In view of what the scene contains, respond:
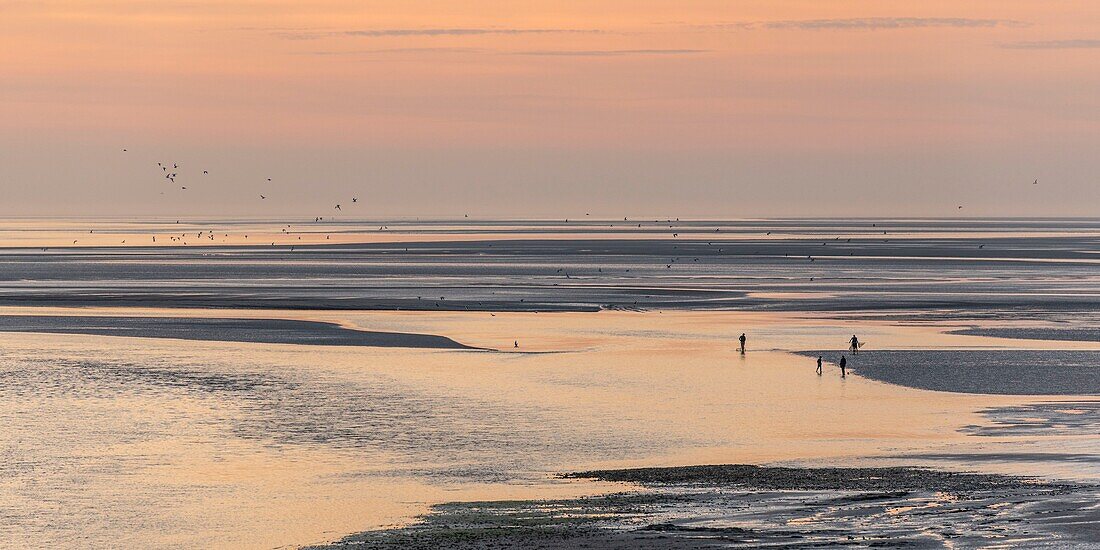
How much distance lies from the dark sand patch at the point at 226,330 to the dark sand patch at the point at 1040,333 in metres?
21.0

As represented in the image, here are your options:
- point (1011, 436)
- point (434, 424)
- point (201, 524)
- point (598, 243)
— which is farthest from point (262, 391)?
point (598, 243)

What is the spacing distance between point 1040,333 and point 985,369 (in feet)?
44.1

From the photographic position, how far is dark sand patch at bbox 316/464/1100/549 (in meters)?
22.4

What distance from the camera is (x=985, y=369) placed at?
45.3 metres

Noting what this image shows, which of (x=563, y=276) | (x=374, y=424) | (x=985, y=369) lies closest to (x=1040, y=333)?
(x=985, y=369)

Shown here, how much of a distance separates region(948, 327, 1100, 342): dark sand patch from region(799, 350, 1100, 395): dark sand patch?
507 cm

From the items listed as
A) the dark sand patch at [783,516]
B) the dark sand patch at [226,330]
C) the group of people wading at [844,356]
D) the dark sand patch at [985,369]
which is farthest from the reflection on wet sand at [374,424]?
the dark sand patch at [226,330]

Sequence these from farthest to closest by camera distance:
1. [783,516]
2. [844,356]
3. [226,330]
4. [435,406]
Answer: [226,330], [844,356], [435,406], [783,516]

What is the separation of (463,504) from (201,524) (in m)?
4.64

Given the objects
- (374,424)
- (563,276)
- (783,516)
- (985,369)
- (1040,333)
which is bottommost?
(783,516)

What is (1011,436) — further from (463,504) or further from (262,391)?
(262,391)

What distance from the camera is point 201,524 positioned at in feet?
81.5

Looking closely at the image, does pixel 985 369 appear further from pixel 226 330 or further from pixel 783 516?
pixel 226 330

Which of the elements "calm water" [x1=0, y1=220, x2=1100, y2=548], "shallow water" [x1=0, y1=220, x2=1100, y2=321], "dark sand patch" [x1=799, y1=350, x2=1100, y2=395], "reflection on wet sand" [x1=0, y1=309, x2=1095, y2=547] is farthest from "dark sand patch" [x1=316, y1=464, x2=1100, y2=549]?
"shallow water" [x1=0, y1=220, x2=1100, y2=321]
